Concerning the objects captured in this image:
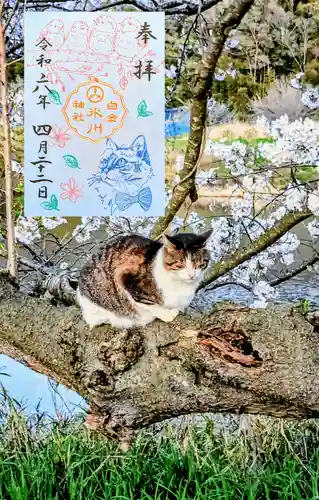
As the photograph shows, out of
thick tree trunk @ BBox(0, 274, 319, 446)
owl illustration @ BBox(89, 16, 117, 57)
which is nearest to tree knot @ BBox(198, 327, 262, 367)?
thick tree trunk @ BBox(0, 274, 319, 446)

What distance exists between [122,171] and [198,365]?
0.48 metres

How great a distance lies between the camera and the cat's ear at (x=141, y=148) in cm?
139

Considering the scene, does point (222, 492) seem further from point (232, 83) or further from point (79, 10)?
point (79, 10)

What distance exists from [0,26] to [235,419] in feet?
3.27

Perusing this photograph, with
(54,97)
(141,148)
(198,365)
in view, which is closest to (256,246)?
(141,148)

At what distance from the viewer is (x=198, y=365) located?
1127 millimetres

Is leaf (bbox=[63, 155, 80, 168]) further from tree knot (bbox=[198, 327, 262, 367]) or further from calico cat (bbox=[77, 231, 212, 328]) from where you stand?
tree knot (bbox=[198, 327, 262, 367])

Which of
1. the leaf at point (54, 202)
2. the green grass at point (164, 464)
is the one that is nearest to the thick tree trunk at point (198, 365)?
the green grass at point (164, 464)

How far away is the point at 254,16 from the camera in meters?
1.38

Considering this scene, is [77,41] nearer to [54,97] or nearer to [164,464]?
[54,97]

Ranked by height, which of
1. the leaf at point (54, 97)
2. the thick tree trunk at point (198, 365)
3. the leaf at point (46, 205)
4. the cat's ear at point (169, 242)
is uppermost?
the leaf at point (54, 97)

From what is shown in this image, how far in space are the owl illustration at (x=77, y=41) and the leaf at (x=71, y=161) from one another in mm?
209

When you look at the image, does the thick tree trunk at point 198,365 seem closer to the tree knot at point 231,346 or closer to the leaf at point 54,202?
the tree knot at point 231,346

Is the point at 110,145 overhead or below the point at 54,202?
overhead
